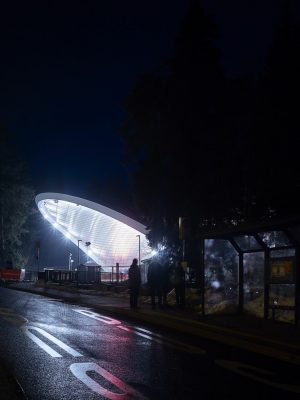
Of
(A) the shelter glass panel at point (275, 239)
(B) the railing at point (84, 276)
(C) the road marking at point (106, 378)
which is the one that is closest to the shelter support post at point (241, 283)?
(A) the shelter glass panel at point (275, 239)

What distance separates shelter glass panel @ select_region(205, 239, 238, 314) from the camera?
17.7 meters

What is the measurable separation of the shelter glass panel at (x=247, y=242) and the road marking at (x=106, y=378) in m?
8.41

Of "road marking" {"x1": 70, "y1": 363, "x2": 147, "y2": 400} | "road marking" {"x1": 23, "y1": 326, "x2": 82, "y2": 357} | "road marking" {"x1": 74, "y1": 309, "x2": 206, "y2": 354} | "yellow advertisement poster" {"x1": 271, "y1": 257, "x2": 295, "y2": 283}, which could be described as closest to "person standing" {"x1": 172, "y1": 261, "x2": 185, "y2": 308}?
"road marking" {"x1": 74, "y1": 309, "x2": 206, "y2": 354}

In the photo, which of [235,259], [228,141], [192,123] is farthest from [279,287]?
[192,123]

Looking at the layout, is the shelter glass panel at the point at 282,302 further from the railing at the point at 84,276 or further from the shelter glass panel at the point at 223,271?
the railing at the point at 84,276

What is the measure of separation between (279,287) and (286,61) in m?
12.0

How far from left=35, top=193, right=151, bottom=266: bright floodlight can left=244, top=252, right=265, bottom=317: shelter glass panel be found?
40159 millimetres

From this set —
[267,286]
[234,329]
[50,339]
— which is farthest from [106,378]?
[267,286]

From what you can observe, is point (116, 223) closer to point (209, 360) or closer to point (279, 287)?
point (279, 287)

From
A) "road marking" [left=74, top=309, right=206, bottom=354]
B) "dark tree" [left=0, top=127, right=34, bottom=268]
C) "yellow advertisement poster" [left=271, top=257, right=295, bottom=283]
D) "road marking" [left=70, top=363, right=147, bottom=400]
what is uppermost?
"dark tree" [left=0, top=127, right=34, bottom=268]

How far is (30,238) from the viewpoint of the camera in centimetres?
8912

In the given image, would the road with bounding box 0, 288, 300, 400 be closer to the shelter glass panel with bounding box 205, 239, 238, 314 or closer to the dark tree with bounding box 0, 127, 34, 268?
the shelter glass panel with bounding box 205, 239, 238, 314

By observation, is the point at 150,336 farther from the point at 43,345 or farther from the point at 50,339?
the point at 43,345

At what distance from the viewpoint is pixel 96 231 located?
6259cm
